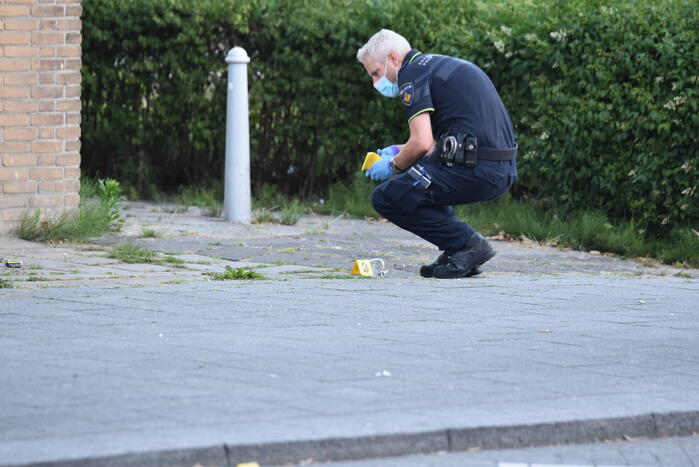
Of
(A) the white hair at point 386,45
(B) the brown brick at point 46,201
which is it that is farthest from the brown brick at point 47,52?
(A) the white hair at point 386,45

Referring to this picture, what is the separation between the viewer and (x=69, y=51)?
31.6 ft

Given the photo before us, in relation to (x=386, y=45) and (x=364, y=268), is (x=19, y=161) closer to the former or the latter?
(x=364, y=268)

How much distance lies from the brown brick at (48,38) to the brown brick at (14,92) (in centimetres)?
37

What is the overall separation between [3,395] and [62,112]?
5.19 meters

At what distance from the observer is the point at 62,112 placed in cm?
964

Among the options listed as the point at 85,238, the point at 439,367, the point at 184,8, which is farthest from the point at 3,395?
the point at 184,8

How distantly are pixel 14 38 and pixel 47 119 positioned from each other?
66cm

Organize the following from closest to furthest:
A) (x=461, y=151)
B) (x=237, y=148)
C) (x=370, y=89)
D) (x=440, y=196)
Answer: (x=461, y=151) → (x=440, y=196) → (x=237, y=148) → (x=370, y=89)

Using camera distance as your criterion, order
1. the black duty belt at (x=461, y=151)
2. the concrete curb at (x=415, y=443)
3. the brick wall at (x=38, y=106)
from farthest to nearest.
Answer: the brick wall at (x=38, y=106), the black duty belt at (x=461, y=151), the concrete curb at (x=415, y=443)

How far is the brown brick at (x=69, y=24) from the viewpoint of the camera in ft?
31.3

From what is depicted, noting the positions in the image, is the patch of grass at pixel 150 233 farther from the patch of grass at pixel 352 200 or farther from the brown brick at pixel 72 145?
the patch of grass at pixel 352 200

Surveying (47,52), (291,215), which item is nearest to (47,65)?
(47,52)

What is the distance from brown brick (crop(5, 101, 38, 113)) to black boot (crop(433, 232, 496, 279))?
11.3 ft

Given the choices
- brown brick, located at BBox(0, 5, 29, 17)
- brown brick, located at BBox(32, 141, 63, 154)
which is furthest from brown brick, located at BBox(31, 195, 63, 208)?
brown brick, located at BBox(0, 5, 29, 17)
